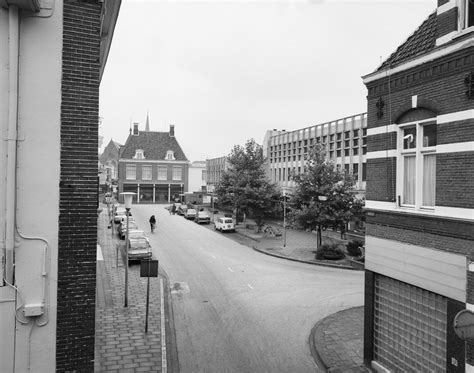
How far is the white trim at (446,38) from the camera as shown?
9.26 m

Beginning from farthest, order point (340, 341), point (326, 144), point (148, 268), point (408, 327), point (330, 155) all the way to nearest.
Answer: point (326, 144)
point (330, 155)
point (148, 268)
point (340, 341)
point (408, 327)

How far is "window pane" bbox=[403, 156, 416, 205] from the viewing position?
10.6m

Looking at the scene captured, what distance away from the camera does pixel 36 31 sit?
741 centimetres

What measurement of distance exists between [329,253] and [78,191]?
2040 centimetres

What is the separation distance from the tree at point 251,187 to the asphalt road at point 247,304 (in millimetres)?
7473

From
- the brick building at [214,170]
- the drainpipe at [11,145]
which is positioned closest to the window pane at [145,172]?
the brick building at [214,170]

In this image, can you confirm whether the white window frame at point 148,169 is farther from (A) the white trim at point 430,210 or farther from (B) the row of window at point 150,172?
(A) the white trim at point 430,210

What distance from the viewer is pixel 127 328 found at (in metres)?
13.8

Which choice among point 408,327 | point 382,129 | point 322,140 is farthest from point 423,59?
point 322,140

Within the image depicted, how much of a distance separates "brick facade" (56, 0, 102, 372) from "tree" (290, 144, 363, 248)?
1944 cm

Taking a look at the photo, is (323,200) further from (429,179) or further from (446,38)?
(446,38)

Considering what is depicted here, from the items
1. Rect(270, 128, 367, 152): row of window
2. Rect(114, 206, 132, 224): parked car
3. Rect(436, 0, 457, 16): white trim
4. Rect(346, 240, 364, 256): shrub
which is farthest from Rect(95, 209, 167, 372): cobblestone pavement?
Rect(270, 128, 367, 152): row of window

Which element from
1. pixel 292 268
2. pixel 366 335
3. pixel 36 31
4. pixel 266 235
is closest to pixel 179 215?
pixel 266 235

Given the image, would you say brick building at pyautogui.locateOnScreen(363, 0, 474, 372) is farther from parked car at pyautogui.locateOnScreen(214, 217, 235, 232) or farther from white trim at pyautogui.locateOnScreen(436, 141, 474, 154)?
parked car at pyautogui.locateOnScreen(214, 217, 235, 232)
